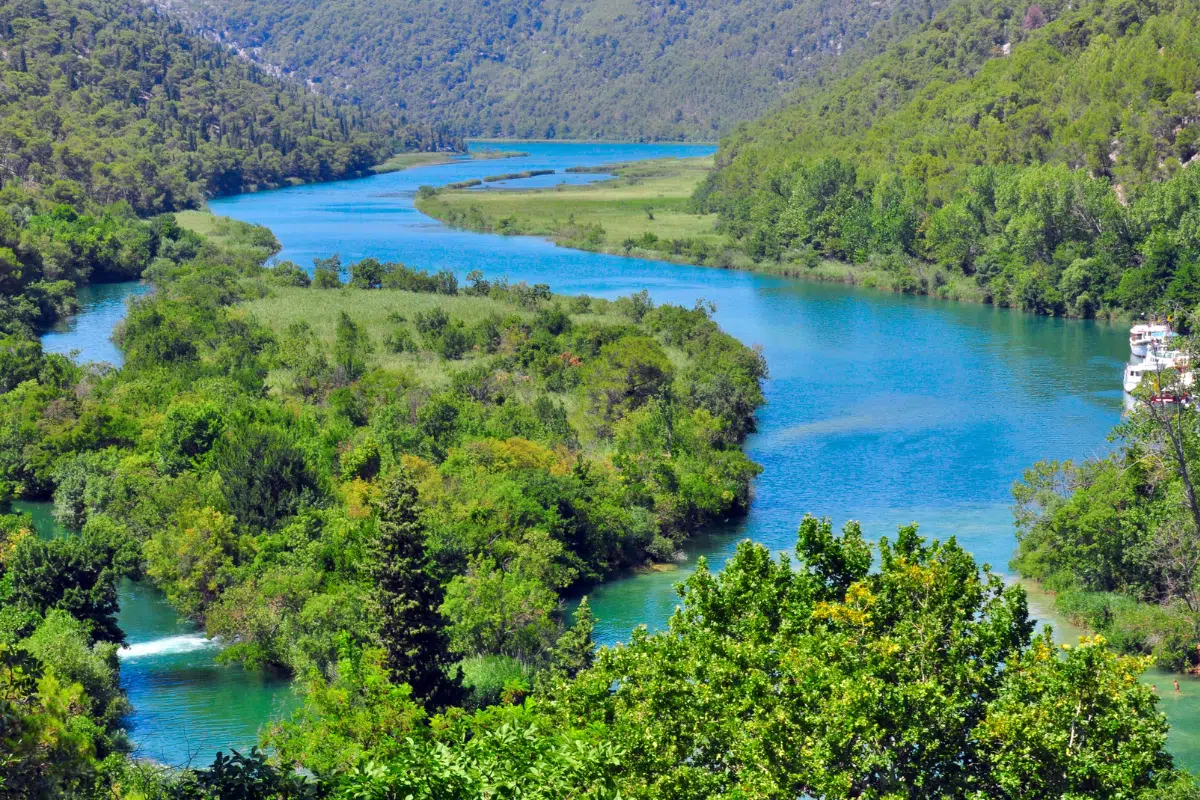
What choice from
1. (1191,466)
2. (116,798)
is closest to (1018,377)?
(1191,466)

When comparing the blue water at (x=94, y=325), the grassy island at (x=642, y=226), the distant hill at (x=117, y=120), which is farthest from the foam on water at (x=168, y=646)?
the distant hill at (x=117, y=120)

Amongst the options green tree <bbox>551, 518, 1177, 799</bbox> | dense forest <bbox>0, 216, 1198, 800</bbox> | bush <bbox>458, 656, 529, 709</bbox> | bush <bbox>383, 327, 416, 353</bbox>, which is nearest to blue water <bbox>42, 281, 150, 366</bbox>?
dense forest <bbox>0, 216, 1198, 800</bbox>

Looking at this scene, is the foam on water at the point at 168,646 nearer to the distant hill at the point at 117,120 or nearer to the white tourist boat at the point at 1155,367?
the white tourist boat at the point at 1155,367

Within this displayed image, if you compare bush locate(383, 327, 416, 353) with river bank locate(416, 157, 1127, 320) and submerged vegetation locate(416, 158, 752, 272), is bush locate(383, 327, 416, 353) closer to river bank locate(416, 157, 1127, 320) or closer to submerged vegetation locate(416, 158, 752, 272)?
river bank locate(416, 157, 1127, 320)

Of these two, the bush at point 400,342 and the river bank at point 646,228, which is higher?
the river bank at point 646,228

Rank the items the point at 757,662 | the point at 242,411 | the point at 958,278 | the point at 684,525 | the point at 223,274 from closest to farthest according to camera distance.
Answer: the point at 757,662 → the point at 684,525 → the point at 242,411 → the point at 223,274 → the point at 958,278

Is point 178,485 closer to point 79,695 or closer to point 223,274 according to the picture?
point 79,695
